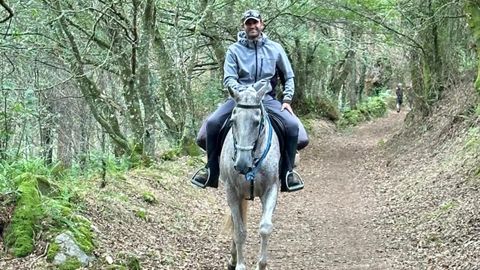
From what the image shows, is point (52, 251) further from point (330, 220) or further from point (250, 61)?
point (330, 220)

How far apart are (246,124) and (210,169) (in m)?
1.37

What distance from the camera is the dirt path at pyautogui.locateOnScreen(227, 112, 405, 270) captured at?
856 cm

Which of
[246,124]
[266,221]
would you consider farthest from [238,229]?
[246,124]

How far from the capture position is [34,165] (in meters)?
8.49

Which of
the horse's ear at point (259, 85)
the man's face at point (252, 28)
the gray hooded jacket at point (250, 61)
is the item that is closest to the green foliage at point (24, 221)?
the gray hooded jacket at point (250, 61)

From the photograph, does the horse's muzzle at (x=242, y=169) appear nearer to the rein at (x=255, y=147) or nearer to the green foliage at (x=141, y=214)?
the rein at (x=255, y=147)

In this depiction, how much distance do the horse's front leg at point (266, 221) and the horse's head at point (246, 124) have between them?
21.2 inches

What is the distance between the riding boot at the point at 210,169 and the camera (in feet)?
24.3

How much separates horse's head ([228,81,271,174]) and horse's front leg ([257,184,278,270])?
539 millimetres

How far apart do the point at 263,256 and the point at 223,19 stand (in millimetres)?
14213

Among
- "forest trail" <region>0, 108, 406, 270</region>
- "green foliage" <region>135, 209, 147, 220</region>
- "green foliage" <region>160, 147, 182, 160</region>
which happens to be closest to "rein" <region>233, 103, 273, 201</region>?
"forest trail" <region>0, 108, 406, 270</region>

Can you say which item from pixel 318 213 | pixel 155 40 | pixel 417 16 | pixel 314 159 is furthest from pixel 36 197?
pixel 314 159

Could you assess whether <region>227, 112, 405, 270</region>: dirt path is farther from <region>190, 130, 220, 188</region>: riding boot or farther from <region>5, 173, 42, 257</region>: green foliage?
<region>5, 173, 42, 257</region>: green foliage

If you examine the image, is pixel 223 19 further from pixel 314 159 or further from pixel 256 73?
pixel 256 73
